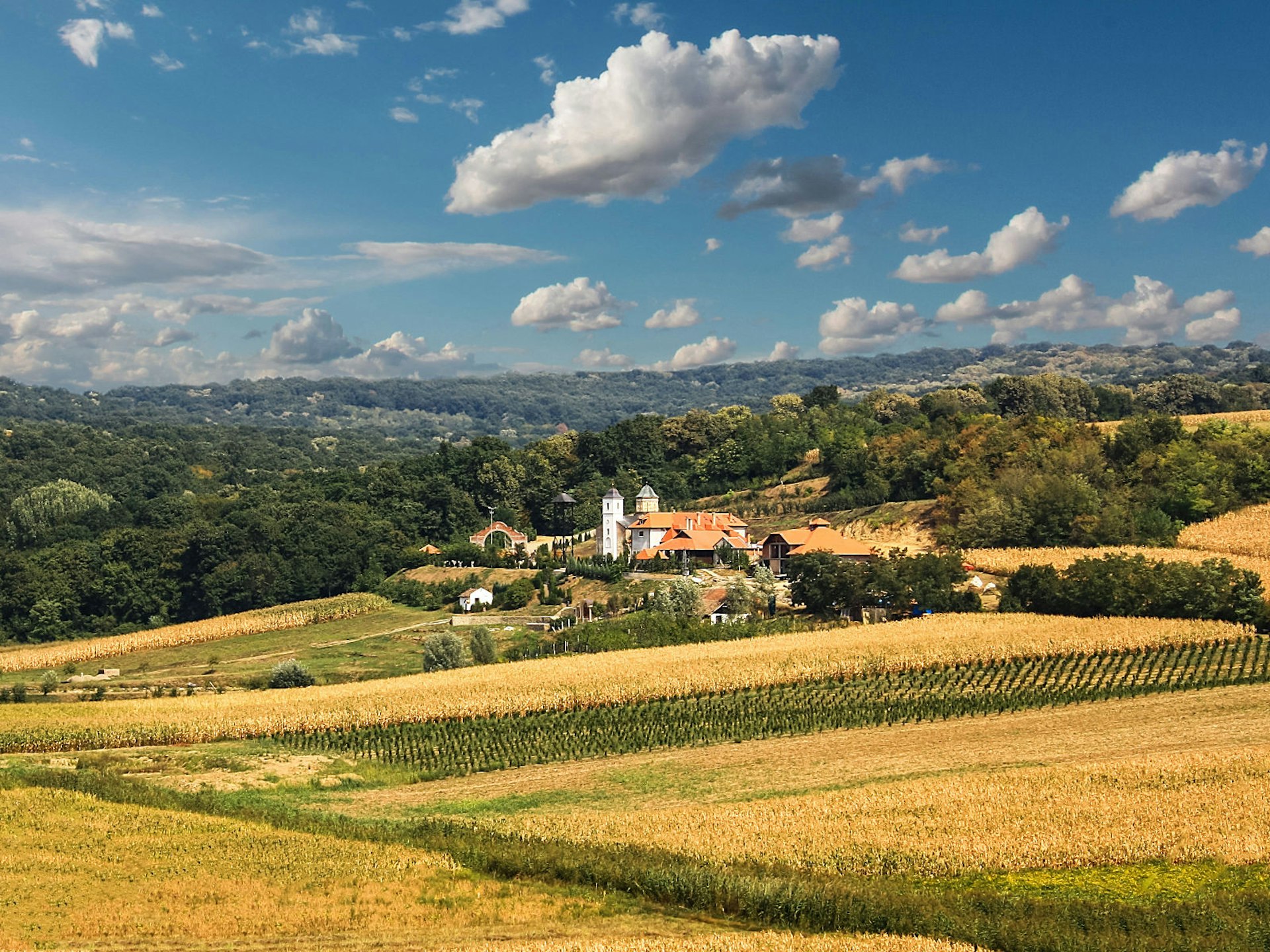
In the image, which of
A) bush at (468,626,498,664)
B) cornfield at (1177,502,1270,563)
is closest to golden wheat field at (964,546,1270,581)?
cornfield at (1177,502,1270,563)

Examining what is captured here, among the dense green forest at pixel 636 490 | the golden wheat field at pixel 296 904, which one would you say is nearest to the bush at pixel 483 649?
the golden wheat field at pixel 296 904

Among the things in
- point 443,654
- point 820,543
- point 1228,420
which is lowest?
point 443,654

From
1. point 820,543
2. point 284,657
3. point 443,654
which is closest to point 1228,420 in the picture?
point 820,543

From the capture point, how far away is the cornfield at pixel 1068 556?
6681 cm

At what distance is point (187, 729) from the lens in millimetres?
42562

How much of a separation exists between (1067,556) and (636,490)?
51739mm

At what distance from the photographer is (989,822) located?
83.6 ft

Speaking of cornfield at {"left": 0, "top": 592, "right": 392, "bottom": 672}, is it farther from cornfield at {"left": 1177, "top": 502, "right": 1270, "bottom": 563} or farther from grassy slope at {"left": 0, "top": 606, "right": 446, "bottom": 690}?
cornfield at {"left": 1177, "top": 502, "right": 1270, "bottom": 563}

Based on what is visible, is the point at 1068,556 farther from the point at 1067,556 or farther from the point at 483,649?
the point at 483,649

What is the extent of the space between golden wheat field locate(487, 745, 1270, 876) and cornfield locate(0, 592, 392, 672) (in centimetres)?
5304

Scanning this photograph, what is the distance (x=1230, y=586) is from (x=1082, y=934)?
1614 inches

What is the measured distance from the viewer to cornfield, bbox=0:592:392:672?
234ft

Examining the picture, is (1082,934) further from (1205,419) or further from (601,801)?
(1205,419)

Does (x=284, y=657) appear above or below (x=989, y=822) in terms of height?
below
